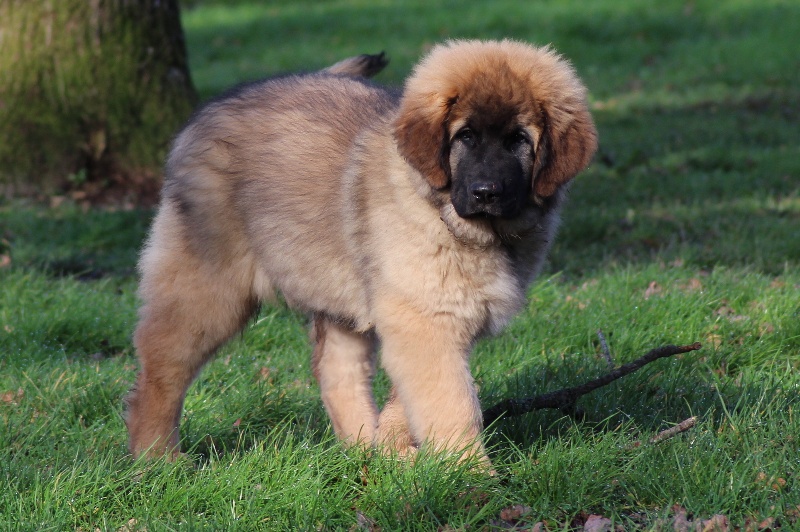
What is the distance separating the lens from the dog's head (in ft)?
11.2


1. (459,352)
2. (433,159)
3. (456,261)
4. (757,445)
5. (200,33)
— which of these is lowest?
(200,33)

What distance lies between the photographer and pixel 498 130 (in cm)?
344

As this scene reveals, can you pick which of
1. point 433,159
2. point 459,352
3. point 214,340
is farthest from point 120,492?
point 433,159

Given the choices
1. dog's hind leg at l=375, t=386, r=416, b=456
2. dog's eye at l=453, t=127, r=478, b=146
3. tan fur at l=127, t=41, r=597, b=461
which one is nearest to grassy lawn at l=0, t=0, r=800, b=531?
dog's hind leg at l=375, t=386, r=416, b=456

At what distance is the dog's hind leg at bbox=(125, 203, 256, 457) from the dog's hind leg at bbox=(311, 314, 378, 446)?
517mm

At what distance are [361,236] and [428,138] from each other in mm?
484

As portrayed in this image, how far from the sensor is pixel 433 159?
343 centimetres

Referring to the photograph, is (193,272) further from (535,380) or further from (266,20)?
(266,20)

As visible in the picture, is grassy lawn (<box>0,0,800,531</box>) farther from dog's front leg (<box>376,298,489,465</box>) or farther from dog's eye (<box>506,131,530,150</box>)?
dog's eye (<box>506,131,530,150</box>)

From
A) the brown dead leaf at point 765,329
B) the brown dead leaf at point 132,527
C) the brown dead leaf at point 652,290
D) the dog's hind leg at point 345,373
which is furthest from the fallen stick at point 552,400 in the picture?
the brown dead leaf at point 652,290

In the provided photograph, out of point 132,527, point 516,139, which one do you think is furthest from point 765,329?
point 132,527

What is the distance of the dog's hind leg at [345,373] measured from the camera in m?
4.22

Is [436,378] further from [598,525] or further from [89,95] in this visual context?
[89,95]

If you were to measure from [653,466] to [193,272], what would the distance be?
1.85m
